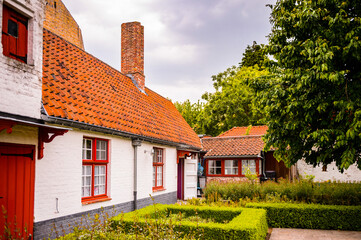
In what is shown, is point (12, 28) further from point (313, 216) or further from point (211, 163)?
point (211, 163)

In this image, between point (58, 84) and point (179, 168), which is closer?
A: point (58, 84)

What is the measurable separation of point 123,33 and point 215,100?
21.7 m

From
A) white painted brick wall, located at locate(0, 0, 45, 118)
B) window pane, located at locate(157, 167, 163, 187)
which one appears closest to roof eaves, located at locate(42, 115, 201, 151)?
white painted brick wall, located at locate(0, 0, 45, 118)

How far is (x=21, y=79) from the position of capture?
6.48m

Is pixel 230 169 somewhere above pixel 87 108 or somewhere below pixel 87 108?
below

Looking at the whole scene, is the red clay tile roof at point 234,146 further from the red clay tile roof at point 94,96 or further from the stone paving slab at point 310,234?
the stone paving slab at point 310,234

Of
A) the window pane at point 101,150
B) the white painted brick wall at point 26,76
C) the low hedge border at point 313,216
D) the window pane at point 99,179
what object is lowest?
the low hedge border at point 313,216

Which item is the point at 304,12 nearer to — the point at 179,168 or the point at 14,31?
the point at 14,31

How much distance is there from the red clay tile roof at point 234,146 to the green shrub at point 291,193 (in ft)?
28.3

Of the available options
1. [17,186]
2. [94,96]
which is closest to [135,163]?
[94,96]

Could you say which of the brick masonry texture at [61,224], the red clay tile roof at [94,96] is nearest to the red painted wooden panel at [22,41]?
the red clay tile roof at [94,96]

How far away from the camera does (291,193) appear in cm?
1302

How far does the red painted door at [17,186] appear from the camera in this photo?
6.17 meters

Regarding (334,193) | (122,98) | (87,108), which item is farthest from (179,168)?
(87,108)
